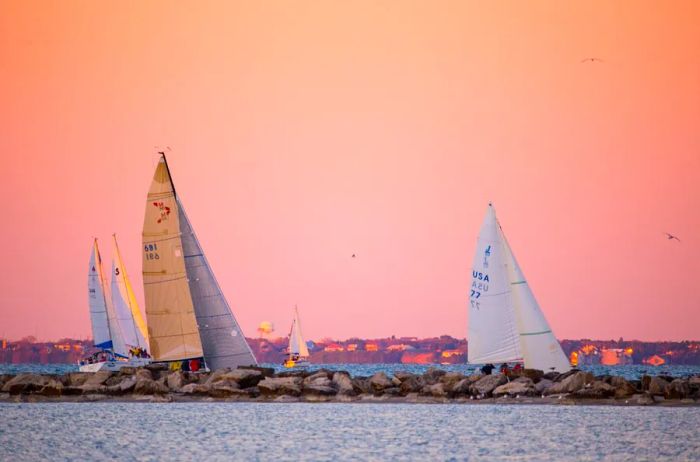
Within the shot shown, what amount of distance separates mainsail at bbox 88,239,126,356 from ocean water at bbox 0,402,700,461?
33.6m

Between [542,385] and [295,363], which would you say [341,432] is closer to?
[542,385]

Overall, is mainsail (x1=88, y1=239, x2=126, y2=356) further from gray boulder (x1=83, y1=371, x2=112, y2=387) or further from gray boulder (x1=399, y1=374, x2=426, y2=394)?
gray boulder (x1=399, y1=374, x2=426, y2=394)

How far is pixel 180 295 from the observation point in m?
57.3

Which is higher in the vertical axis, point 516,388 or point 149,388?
point 149,388

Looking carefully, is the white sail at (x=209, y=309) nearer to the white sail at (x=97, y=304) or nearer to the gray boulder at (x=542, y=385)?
the gray boulder at (x=542, y=385)

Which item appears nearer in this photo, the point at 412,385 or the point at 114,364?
the point at 412,385

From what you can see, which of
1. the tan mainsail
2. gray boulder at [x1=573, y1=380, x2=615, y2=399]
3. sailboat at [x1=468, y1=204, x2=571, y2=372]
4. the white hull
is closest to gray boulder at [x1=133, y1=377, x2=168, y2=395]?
the tan mainsail

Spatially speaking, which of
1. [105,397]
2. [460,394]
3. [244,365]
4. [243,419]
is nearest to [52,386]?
[105,397]

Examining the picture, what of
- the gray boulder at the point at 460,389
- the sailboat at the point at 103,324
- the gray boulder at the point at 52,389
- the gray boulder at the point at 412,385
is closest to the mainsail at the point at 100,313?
the sailboat at the point at 103,324

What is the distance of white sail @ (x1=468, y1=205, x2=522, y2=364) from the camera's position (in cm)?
5788

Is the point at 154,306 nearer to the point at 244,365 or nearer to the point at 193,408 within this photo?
the point at 244,365

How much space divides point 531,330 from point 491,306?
226 centimetres

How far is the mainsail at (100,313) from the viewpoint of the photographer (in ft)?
280

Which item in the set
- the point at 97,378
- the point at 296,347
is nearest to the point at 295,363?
the point at 296,347
